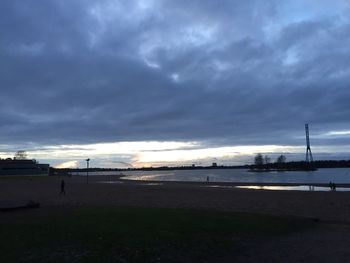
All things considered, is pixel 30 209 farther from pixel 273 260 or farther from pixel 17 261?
pixel 273 260

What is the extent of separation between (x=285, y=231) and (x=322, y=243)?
2.26m

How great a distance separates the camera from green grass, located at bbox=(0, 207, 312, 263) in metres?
10.6

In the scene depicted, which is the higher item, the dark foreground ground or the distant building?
the distant building

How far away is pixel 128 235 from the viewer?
12.4 m

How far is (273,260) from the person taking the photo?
1102cm

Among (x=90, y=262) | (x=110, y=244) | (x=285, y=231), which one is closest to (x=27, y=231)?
→ (x=110, y=244)

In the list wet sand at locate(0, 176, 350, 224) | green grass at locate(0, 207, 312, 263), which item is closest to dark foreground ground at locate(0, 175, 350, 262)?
green grass at locate(0, 207, 312, 263)

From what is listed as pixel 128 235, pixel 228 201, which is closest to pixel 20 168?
pixel 228 201

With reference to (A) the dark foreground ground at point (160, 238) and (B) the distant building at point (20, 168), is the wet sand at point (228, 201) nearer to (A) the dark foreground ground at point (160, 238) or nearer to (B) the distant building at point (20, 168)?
(A) the dark foreground ground at point (160, 238)

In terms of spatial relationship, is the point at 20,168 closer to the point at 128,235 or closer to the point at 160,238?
the point at 128,235

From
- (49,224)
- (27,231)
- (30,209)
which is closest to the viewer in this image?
(27,231)

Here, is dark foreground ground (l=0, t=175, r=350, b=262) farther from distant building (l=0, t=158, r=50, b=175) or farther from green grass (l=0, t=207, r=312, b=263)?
distant building (l=0, t=158, r=50, b=175)

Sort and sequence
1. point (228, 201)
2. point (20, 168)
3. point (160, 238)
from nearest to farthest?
point (160, 238) < point (228, 201) < point (20, 168)

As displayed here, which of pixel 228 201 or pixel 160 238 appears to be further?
pixel 228 201
